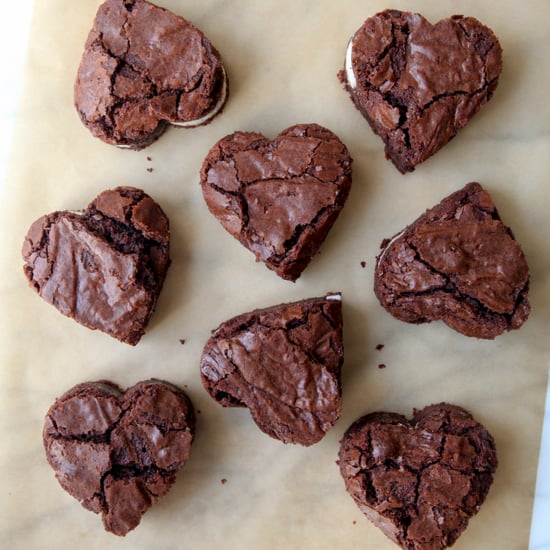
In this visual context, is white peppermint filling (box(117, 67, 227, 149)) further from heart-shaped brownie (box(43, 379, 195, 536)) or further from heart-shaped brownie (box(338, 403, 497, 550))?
heart-shaped brownie (box(338, 403, 497, 550))

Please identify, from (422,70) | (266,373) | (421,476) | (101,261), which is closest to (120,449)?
(266,373)

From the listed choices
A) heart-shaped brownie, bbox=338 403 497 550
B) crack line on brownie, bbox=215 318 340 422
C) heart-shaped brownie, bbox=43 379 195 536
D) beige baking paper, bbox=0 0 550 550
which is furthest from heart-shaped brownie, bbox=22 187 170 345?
heart-shaped brownie, bbox=338 403 497 550

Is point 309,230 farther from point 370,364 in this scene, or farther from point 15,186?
point 15,186

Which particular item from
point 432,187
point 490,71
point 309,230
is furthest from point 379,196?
point 490,71

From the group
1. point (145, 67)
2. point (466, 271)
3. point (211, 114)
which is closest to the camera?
point (466, 271)

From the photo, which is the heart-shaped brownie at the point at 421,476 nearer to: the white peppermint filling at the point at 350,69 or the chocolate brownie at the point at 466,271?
the chocolate brownie at the point at 466,271

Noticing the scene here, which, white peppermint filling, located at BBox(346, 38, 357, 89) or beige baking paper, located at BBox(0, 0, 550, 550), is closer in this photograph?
white peppermint filling, located at BBox(346, 38, 357, 89)

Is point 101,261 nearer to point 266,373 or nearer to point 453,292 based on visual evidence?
point 266,373
